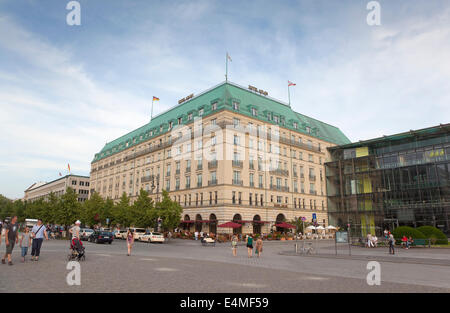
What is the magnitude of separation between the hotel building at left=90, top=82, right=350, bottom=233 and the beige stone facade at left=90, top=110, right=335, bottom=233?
16cm

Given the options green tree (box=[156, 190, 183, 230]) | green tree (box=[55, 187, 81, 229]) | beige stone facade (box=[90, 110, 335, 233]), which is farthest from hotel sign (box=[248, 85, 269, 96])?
green tree (box=[55, 187, 81, 229])

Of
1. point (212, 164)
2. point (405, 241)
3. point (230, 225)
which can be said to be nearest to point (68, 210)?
point (212, 164)

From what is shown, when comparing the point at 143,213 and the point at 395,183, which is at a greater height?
the point at 395,183

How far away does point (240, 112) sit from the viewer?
2153 inches

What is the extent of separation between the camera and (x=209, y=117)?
2186 inches

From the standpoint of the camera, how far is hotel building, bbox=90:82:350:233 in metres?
52.3

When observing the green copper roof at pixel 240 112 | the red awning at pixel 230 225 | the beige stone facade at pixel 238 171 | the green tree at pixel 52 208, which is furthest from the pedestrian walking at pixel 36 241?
the green copper roof at pixel 240 112

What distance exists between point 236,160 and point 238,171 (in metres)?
1.86

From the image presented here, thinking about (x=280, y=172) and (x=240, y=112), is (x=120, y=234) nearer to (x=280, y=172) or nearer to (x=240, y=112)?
(x=240, y=112)

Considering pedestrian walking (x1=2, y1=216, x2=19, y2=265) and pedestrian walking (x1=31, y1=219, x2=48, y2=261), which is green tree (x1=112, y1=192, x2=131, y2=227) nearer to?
pedestrian walking (x1=31, y1=219, x2=48, y2=261)

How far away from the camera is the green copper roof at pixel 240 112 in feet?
186

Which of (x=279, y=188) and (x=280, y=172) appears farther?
(x=280, y=172)

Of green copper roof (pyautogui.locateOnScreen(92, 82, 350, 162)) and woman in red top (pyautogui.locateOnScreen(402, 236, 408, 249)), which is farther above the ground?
green copper roof (pyautogui.locateOnScreen(92, 82, 350, 162))
